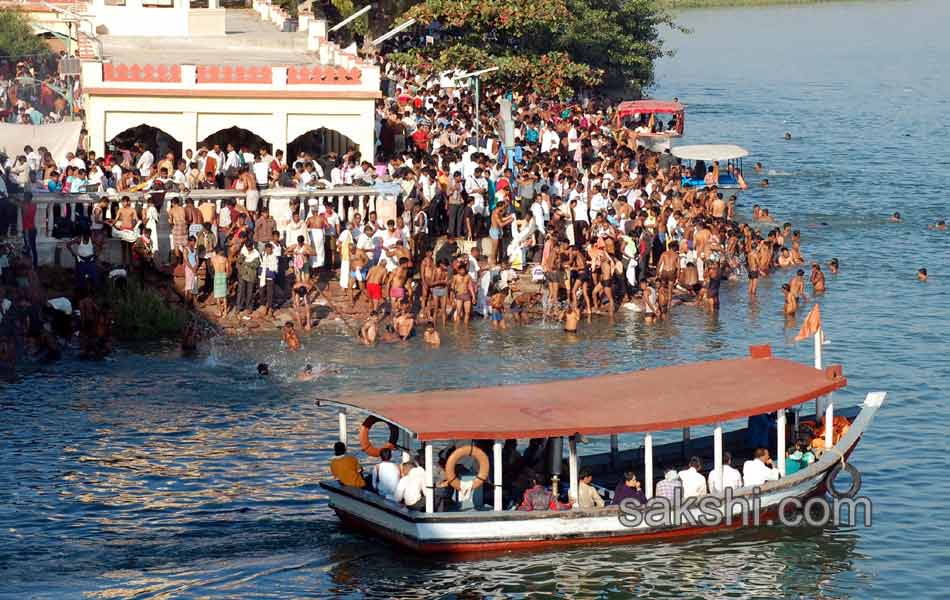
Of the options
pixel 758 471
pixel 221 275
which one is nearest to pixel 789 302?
pixel 221 275

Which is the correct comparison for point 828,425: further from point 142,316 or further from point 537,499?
point 142,316

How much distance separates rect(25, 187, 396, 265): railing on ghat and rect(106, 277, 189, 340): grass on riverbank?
106 cm

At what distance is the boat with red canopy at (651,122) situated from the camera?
175 ft

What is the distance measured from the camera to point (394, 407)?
2205 cm

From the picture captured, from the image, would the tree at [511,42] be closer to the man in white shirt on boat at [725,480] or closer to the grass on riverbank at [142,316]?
the grass on riverbank at [142,316]

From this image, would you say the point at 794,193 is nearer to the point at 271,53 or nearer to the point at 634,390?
the point at 271,53

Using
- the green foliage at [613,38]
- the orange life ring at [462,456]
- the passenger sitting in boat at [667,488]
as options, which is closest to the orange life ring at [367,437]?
the orange life ring at [462,456]

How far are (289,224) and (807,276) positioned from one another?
13.3 m

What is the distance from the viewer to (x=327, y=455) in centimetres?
2650

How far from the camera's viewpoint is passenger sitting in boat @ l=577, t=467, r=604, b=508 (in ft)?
72.9

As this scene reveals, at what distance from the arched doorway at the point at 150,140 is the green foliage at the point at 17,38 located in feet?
49.0

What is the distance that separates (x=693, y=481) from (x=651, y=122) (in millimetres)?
32387

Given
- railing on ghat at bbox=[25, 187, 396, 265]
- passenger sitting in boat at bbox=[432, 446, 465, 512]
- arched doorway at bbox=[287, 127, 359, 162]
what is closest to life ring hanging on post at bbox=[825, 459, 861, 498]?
passenger sitting in boat at bbox=[432, 446, 465, 512]

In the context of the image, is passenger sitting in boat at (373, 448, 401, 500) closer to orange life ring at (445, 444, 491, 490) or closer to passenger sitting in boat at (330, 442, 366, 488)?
passenger sitting in boat at (330, 442, 366, 488)
